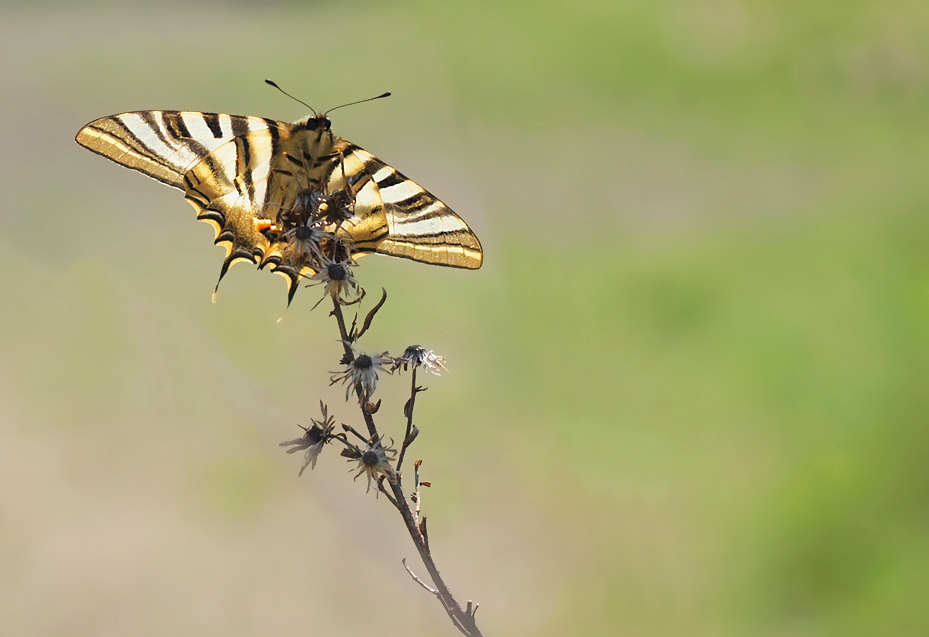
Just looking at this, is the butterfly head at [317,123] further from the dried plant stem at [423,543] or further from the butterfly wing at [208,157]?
the dried plant stem at [423,543]

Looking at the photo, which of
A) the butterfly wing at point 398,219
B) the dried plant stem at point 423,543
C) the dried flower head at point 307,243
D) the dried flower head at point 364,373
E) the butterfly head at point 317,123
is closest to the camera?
the dried plant stem at point 423,543

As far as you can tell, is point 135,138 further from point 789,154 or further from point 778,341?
point 789,154

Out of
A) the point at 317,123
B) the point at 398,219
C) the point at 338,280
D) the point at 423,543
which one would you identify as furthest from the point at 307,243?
the point at 423,543

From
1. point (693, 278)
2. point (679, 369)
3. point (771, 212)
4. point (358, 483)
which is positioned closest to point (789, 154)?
point (771, 212)

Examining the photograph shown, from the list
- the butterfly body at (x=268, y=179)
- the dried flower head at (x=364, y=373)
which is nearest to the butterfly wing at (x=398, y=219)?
the butterfly body at (x=268, y=179)

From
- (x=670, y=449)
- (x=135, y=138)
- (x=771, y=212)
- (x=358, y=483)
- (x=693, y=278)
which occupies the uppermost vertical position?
(x=771, y=212)

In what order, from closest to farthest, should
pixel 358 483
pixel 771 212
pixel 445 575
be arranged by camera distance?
pixel 445 575, pixel 358 483, pixel 771 212

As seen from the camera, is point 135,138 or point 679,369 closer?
point 135,138

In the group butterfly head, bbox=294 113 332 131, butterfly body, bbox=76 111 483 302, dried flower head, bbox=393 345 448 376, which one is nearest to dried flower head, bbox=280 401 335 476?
dried flower head, bbox=393 345 448 376

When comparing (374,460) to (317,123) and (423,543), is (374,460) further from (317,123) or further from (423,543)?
(317,123)
